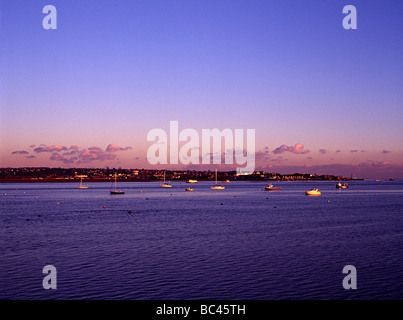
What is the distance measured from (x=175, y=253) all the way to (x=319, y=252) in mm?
15809

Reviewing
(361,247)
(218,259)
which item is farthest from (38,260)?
(361,247)

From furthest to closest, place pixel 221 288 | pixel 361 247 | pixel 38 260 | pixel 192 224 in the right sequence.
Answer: pixel 192 224
pixel 361 247
pixel 38 260
pixel 221 288

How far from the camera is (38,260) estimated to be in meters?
41.0

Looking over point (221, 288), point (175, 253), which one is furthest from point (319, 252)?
point (221, 288)
